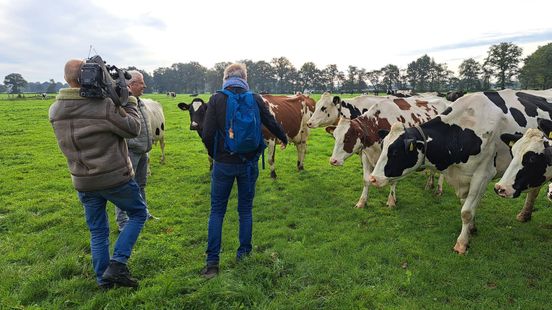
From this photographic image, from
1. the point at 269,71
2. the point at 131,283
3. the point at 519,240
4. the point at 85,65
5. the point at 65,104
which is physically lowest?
the point at 519,240

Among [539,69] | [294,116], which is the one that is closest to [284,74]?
[539,69]

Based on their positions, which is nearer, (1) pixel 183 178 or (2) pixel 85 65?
(2) pixel 85 65

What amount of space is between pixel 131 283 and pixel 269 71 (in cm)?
13048

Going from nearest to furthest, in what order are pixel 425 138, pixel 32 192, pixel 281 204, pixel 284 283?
pixel 284 283
pixel 425 138
pixel 281 204
pixel 32 192

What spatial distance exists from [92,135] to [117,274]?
1.57 meters

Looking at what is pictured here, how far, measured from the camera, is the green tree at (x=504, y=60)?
83875mm

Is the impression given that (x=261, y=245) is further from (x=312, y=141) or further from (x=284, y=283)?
(x=312, y=141)

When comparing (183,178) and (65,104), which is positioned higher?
(65,104)

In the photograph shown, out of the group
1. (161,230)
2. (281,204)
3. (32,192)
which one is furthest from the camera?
(32,192)

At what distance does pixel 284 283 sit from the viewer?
4309 millimetres

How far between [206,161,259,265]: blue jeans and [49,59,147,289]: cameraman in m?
0.83

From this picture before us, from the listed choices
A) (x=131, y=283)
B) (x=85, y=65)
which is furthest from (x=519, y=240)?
(x=85, y=65)

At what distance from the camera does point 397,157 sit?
5.30 m

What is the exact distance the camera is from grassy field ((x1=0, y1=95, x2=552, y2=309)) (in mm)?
3982
